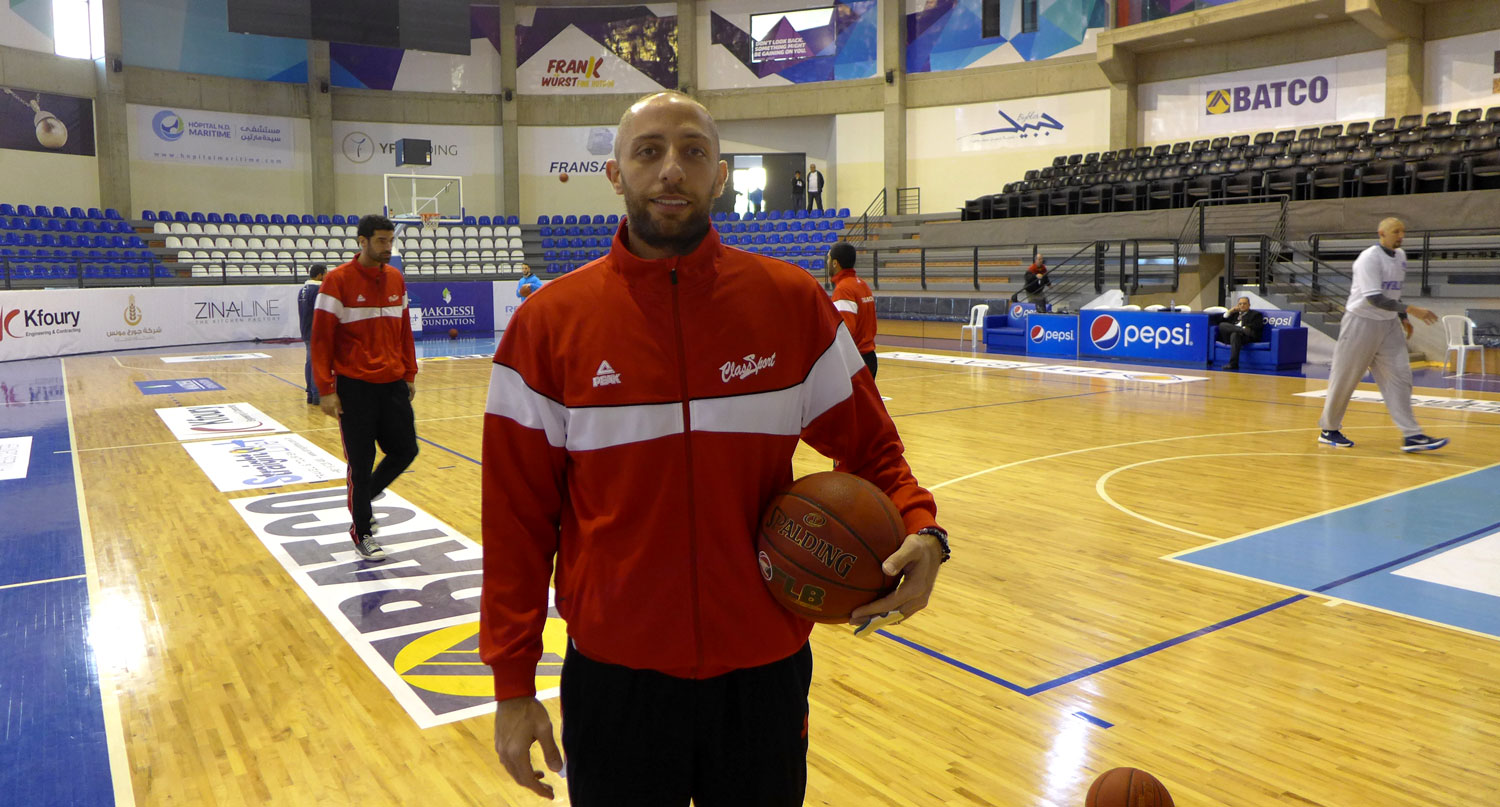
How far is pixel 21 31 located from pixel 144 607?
75.2 ft

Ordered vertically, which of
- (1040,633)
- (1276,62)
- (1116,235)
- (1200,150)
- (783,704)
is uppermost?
(1276,62)

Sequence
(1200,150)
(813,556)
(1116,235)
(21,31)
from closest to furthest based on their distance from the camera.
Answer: (813,556) < (1116,235) < (1200,150) < (21,31)

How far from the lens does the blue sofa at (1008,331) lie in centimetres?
1789

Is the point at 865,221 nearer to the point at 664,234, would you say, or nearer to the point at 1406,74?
the point at 1406,74

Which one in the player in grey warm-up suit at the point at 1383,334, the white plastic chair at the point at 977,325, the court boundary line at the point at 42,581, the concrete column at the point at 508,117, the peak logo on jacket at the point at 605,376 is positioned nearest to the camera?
the peak logo on jacket at the point at 605,376

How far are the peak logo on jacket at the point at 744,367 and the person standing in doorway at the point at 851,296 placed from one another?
5.43m

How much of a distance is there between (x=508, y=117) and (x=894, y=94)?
34.3 feet

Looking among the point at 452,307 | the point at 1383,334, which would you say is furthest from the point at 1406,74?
the point at 452,307

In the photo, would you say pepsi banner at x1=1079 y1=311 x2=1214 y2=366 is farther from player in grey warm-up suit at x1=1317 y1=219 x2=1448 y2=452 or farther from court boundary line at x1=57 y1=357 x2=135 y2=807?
court boundary line at x1=57 y1=357 x2=135 y2=807

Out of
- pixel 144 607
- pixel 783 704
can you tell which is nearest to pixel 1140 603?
pixel 783 704

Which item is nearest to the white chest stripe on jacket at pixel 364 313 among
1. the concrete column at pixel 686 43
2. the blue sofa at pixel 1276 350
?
the blue sofa at pixel 1276 350

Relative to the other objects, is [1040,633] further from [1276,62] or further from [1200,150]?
[1276,62]

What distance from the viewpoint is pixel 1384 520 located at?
5.91 meters

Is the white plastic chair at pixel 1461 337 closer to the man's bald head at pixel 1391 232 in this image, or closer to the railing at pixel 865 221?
the man's bald head at pixel 1391 232
